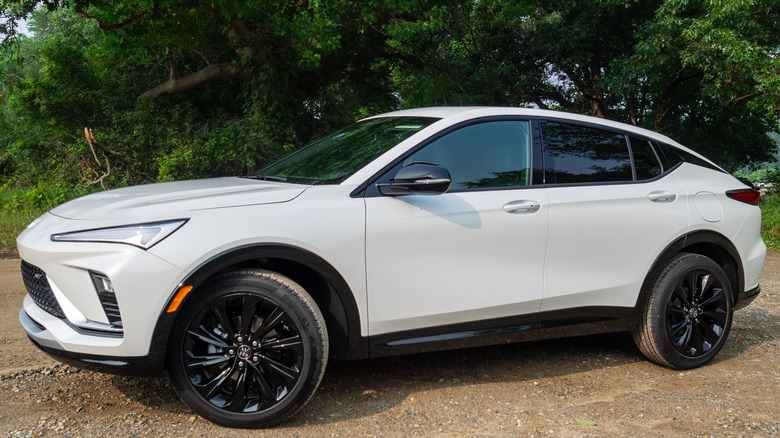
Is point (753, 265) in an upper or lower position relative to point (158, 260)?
lower

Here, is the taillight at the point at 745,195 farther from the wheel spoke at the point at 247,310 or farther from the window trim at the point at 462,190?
the wheel spoke at the point at 247,310

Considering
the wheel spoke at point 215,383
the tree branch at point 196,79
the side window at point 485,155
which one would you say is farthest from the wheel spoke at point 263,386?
the tree branch at point 196,79

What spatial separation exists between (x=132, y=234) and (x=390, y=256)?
1335 millimetres

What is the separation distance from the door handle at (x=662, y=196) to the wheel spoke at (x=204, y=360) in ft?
9.81

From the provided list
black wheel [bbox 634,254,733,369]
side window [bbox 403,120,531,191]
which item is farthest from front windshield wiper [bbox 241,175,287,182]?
black wheel [bbox 634,254,733,369]

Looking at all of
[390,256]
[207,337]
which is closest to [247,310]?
[207,337]

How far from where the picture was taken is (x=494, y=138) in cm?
428

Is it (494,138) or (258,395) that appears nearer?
(258,395)

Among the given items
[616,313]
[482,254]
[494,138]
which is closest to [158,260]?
[482,254]

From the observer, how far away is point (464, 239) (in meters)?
3.92

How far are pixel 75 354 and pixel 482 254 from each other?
2.22 metres

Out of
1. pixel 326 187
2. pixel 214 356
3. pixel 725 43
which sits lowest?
pixel 214 356

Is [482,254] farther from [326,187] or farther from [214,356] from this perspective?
[214,356]

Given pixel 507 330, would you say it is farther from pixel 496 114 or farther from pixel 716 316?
pixel 716 316
